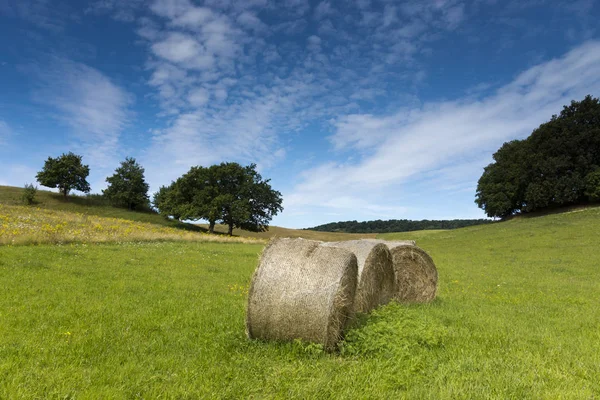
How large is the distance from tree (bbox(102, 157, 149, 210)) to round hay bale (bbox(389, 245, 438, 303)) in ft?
194

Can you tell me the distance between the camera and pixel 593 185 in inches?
1847

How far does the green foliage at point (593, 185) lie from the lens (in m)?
46.4

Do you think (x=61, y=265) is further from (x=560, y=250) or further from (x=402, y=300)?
(x=560, y=250)

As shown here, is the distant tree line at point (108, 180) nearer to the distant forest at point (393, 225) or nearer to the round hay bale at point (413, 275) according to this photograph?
the distant forest at point (393, 225)

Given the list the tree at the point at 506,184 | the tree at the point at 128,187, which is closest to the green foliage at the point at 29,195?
the tree at the point at 128,187

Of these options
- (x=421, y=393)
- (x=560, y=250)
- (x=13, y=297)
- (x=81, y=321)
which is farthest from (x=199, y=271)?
(x=560, y=250)

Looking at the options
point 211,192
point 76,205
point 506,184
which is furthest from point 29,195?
point 506,184

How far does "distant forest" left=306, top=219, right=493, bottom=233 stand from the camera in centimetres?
8825

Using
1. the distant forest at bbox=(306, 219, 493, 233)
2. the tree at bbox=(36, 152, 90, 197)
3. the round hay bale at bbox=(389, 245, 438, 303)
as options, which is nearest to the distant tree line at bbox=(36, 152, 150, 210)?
the tree at bbox=(36, 152, 90, 197)

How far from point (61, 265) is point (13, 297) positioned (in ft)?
16.1

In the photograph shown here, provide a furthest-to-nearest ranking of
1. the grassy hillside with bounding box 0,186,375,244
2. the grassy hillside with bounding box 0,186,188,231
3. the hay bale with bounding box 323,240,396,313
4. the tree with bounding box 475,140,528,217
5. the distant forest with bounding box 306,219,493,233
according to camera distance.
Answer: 1. the distant forest with bounding box 306,219,493,233
2. the tree with bounding box 475,140,528,217
3. the grassy hillside with bounding box 0,186,188,231
4. the grassy hillside with bounding box 0,186,375,244
5. the hay bale with bounding box 323,240,396,313

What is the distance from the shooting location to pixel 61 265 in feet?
41.9

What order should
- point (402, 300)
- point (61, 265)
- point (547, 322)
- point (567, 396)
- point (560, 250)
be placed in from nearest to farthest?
1. point (567, 396)
2. point (547, 322)
3. point (402, 300)
4. point (61, 265)
5. point (560, 250)

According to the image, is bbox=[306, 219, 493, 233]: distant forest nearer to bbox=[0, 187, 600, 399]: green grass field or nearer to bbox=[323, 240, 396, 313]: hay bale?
bbox=[323, 240, 396, 313]: hay bale
